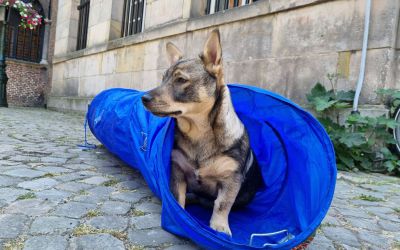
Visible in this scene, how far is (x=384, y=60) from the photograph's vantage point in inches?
199

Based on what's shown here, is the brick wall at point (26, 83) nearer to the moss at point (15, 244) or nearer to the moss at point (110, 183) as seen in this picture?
the moss at point (110, 183)

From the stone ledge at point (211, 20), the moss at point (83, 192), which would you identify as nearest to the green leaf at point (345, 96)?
the stone ledge at point (211, 20)

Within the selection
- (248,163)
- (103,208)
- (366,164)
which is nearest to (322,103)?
(366,164)

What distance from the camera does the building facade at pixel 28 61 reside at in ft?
58.8

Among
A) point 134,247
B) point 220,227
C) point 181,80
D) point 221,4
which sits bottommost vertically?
point 134,247

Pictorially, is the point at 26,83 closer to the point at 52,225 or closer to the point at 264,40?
the point at 264,40

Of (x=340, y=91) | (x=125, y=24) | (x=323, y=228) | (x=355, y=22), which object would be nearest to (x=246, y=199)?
(x=323, y=228)

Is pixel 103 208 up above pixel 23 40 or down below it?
below

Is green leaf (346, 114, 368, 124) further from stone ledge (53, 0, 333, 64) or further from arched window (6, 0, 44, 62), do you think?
arched window (6, 0, 44, 62)

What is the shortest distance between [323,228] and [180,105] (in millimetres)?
1434

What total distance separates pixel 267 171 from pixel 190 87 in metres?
1.12

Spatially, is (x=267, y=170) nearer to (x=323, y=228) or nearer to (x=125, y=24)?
(x=323, y=228)

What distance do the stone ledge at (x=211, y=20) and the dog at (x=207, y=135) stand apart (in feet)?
12.6

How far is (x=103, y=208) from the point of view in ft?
9.42
